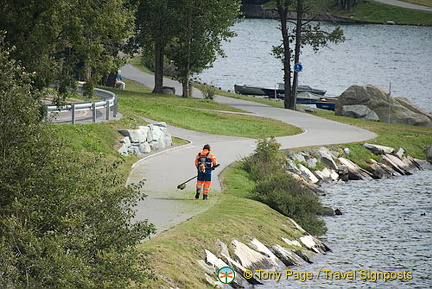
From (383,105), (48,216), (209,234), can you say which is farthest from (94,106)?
(383,105)

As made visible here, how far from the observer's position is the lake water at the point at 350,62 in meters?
94.7

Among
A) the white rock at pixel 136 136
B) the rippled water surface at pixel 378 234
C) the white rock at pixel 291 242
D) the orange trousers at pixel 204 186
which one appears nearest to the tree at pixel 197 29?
the rippled water surface at pixel 378 234

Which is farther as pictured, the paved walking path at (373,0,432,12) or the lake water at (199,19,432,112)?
the paved walking path at (373,0,432,12)

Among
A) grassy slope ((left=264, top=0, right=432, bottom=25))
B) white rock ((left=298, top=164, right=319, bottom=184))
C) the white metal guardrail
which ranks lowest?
white rock ((left=298, top=164, right=319, bottom=184))

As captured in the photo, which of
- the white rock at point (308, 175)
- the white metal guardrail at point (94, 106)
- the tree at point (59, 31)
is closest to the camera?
the tree at point (59, 31)

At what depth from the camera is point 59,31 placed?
23359mm

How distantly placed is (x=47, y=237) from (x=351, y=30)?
142920 mm

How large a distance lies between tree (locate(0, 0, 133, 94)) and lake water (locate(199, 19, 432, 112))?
47295 mm

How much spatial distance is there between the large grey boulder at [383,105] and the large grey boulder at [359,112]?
483 mm

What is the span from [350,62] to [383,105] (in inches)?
2873

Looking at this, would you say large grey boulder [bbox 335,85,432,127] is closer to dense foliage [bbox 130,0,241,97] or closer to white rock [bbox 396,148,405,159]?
dense foliage [bbox 130,0,241,97]

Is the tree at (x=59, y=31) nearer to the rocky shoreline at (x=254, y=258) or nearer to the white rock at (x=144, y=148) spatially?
the white rock at (x=144, y=148)

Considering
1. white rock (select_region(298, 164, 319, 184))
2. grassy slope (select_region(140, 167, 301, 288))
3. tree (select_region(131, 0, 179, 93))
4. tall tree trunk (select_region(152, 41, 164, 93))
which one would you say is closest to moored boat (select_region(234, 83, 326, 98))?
tall tree trunk (select_region(152, 41, 164, 93))

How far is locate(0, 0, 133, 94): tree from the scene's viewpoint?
71.6 feet
